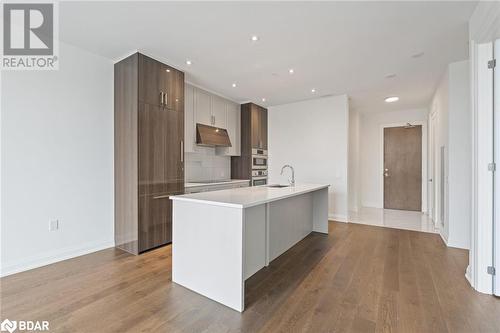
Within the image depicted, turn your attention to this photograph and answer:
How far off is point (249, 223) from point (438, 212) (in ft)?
13.6

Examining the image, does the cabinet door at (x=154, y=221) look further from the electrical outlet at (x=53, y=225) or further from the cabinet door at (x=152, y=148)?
the electrical outlet at (x=53, y=225)

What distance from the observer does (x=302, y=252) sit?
3150mm

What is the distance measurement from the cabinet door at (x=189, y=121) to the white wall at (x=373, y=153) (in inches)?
191

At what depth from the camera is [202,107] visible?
4527 millimetres

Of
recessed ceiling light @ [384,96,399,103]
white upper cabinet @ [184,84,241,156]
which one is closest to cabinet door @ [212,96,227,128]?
white upper cabinet @ [184,84,241,156]

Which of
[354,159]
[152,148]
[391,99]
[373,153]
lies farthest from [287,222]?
[373,153]

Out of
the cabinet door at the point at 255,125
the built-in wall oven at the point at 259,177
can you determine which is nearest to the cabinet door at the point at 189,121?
the cabinet door at the point at 255,125

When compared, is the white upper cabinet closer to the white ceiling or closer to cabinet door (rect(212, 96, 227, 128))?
cabinet door (rect(212, 96, 227, 128))

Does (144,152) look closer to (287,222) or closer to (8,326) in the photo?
(8,326)

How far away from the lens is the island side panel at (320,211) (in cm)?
404

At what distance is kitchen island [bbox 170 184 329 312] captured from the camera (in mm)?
1870

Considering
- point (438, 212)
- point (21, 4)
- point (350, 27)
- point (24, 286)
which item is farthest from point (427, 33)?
point (24, 286)

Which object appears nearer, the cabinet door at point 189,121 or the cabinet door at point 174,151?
the cabinet door at point 174,151

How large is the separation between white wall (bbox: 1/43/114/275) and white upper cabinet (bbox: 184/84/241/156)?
1.23 m
